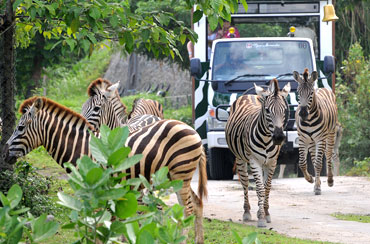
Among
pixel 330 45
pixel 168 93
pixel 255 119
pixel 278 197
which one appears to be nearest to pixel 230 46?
pixel 330 45

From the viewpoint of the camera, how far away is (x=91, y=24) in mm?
6402

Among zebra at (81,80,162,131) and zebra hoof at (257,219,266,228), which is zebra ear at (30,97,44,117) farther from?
zebra hoof at (257,219,266,228)

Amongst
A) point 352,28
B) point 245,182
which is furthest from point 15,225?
point 352,28

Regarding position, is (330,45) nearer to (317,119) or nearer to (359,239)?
(317,119)

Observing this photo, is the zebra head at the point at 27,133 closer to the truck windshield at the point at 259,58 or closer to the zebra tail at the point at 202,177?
the zebra tail at the point at 202,177

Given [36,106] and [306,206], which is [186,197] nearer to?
[36,106]

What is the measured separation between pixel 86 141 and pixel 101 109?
9.42ft

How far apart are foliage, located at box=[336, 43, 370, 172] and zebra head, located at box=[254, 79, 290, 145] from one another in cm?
824

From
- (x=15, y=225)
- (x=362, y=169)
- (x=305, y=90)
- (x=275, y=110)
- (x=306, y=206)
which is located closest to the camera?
(x=15, y=225)

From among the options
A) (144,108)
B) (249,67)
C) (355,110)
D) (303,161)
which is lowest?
(303,161)

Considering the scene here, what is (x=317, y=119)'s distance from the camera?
39.3 feet

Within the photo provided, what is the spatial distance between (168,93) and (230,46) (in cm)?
1977

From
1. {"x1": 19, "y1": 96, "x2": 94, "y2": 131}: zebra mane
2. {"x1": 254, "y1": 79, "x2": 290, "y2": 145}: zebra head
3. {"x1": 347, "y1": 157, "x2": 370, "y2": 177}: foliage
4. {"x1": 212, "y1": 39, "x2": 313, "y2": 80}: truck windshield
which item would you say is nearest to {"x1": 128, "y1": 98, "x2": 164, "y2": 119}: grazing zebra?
{"x1": 212, "y1": 39, "x2": 313, "y2": 80}: truck windshield

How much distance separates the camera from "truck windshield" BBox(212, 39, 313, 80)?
1308cm
